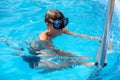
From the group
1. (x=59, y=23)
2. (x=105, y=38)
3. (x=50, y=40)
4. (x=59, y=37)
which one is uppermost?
(x=105, y=38)

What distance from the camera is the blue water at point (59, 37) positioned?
4043mm

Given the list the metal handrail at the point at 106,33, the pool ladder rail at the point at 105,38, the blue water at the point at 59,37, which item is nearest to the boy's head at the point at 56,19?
the blue water at the point at 59,37

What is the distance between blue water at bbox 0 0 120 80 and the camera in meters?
4.04

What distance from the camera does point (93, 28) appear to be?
5.95 m

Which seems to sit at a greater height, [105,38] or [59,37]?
[105,38]

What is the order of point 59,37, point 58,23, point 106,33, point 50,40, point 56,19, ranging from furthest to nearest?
point 59,37, point 50,40, point 56,19, point 58,23, point 106,33

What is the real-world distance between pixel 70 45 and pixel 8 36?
129 cm

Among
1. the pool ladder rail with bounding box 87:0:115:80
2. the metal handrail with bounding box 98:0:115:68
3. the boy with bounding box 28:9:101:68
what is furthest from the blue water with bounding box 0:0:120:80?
the metal handrail with bounding box 98:0:115:68

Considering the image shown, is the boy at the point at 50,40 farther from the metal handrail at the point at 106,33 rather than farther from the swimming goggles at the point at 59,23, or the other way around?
the metal handrail at the point at 106,33

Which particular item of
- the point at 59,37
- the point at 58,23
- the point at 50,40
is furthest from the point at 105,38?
the point at 59,37

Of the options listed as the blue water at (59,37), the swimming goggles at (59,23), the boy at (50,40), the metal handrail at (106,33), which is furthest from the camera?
the blue water at (59,37)

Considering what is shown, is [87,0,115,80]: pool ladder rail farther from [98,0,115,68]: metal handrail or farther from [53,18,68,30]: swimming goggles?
[53,18,68,30]: swimming goggles

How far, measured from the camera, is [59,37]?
17.2 ft

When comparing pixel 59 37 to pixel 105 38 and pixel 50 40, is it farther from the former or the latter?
pixel 105 38
